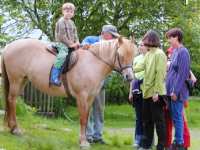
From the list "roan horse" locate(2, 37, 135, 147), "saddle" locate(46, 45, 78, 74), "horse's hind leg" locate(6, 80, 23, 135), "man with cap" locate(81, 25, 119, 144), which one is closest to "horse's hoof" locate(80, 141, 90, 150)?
"roan horse" locate(2, 37, 135, 147)

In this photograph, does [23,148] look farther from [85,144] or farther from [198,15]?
[198,15]

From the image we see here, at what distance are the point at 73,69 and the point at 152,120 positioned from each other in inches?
58.6

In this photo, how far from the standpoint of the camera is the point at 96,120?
30.3ft

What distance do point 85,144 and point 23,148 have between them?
1066mm

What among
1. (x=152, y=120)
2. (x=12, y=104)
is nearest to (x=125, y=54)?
(x=152, y=120)

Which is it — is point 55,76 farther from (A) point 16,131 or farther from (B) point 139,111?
(B) point 139,111

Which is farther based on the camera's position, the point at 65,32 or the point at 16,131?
the point at 16,131

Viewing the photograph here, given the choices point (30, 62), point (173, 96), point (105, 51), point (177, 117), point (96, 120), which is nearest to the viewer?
point (173, 96)

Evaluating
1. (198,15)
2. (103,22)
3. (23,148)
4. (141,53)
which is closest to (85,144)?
(23,148)

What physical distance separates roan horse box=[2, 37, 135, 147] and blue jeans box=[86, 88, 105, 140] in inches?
25.6

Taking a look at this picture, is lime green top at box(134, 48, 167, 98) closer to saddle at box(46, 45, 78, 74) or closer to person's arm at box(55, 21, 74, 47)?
saddle at box(46, 45, 78, 74)

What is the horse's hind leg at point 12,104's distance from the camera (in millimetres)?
9078

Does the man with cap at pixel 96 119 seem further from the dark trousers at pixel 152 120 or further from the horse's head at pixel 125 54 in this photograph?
the dark trousers at pixel 152 120

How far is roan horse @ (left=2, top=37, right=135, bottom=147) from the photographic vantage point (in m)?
8.46
